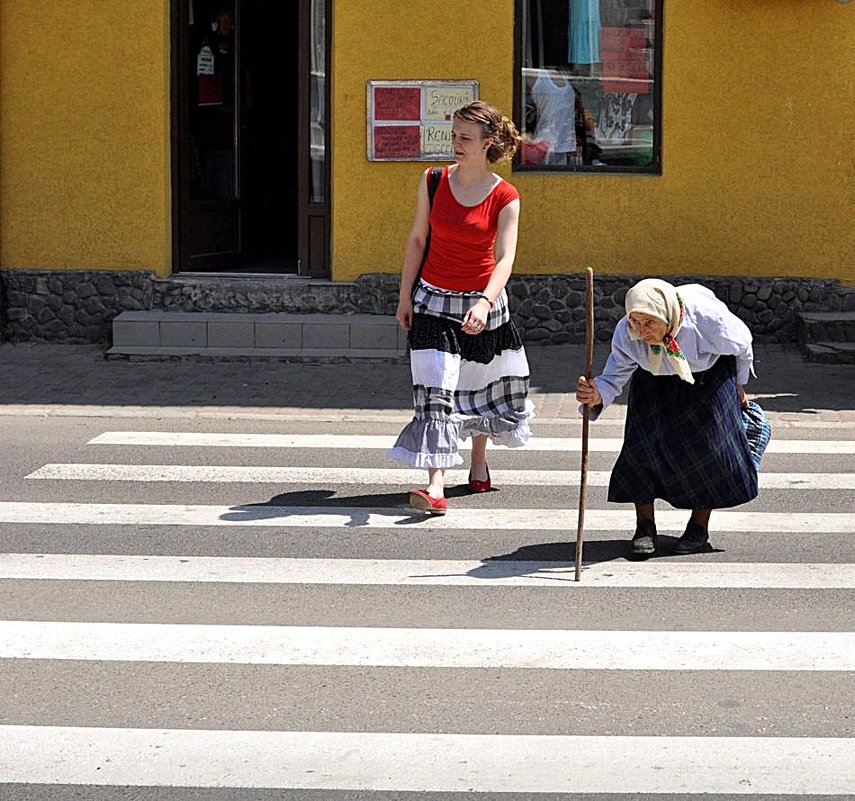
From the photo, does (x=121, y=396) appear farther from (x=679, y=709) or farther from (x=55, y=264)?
(x=679, y=709)

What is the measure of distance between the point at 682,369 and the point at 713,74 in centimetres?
746

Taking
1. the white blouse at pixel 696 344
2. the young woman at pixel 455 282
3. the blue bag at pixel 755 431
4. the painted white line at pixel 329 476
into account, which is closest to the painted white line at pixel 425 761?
the white blouse at pixel 696 344

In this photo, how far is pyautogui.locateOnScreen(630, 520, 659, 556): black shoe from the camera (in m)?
7.21

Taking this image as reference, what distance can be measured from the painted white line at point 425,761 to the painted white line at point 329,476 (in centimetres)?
394

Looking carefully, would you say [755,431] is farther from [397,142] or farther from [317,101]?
[317,101]

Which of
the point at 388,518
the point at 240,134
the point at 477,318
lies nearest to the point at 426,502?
the point at 388,518

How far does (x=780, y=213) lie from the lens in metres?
13.8

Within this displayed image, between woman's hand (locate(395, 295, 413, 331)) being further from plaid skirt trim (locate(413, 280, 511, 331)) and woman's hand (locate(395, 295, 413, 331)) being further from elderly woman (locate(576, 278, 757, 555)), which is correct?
elderly woman (locate(576, 278, 757, 555))

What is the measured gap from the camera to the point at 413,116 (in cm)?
1372

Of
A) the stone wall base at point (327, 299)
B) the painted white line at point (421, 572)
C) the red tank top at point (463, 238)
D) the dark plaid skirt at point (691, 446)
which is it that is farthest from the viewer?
the stone wall base at point (327, 299)

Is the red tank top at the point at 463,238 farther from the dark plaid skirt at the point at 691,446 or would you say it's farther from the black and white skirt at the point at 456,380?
the dark plaid skirt at the point at 691,446

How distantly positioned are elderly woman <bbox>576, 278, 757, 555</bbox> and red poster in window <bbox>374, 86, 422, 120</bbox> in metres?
6.93

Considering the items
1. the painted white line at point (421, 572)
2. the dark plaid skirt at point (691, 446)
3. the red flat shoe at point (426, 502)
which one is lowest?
the painted white line at point (421, 572)

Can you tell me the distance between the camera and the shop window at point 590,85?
45.5 feet
